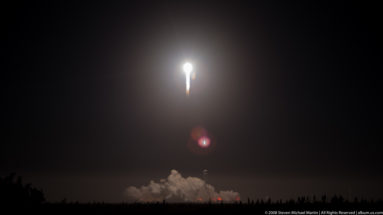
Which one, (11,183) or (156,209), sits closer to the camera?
(156,209)

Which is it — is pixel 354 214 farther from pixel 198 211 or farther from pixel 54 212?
pixel 54 212

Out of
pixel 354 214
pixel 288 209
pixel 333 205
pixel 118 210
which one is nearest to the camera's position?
pixel 118 210

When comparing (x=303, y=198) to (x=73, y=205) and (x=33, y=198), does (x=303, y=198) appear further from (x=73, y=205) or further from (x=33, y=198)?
(x=33, y=198)

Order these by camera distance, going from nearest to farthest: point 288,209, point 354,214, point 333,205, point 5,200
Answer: point 354,214 → point 288,209 → point 333,205 → point 5,200

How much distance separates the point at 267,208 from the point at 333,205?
62.4ft

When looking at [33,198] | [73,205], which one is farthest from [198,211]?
[33,198]

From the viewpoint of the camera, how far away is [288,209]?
219ft

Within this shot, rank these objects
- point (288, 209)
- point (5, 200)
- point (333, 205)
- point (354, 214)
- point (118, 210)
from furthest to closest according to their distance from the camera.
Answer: point (5, 200)
point (333, 205)
point (288, 209)
point (354, 214)
point (118, 210)

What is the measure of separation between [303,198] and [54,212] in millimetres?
61545

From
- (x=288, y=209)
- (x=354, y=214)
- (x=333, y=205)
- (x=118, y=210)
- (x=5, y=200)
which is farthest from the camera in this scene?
(x=5, y=200)

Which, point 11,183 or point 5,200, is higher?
point 11,183

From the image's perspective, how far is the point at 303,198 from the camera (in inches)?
2894

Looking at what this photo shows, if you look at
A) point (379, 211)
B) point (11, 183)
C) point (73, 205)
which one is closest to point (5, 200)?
point (11, 183)

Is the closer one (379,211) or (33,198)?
(379,211)
